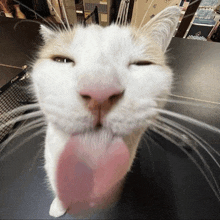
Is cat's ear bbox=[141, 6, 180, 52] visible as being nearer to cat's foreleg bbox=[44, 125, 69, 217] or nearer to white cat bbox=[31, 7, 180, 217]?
white cat bbox=[31, 7, 180, 217]

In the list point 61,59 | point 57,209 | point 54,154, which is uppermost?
point 61,59

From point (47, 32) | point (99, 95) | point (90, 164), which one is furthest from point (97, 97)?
point (47, 32)

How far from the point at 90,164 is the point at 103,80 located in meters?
0.15

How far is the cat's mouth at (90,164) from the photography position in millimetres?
210

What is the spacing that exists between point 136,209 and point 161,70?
0.37 meters

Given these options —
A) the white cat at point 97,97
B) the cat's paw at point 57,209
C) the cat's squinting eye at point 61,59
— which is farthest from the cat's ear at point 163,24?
the cat's paw at point 57,209

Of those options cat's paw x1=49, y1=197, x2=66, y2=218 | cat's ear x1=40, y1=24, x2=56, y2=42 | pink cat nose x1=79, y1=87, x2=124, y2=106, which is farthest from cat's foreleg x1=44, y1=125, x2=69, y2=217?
cat's ear x1=40, y1=24, x2=56, y2=42

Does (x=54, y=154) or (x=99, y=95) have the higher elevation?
(x=99, y=95)

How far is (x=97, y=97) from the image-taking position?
6.6 inches

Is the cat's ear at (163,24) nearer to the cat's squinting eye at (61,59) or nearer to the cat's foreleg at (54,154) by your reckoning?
the cat's squinting eye at (61,59)

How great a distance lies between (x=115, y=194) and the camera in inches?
14.6

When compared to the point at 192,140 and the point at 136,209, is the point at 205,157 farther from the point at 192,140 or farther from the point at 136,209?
the point at 136,209

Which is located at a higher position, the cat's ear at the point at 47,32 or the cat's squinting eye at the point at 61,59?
the cat's ear at the point at 47,32

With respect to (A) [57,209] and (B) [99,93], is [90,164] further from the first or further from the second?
(A) [57,209]
